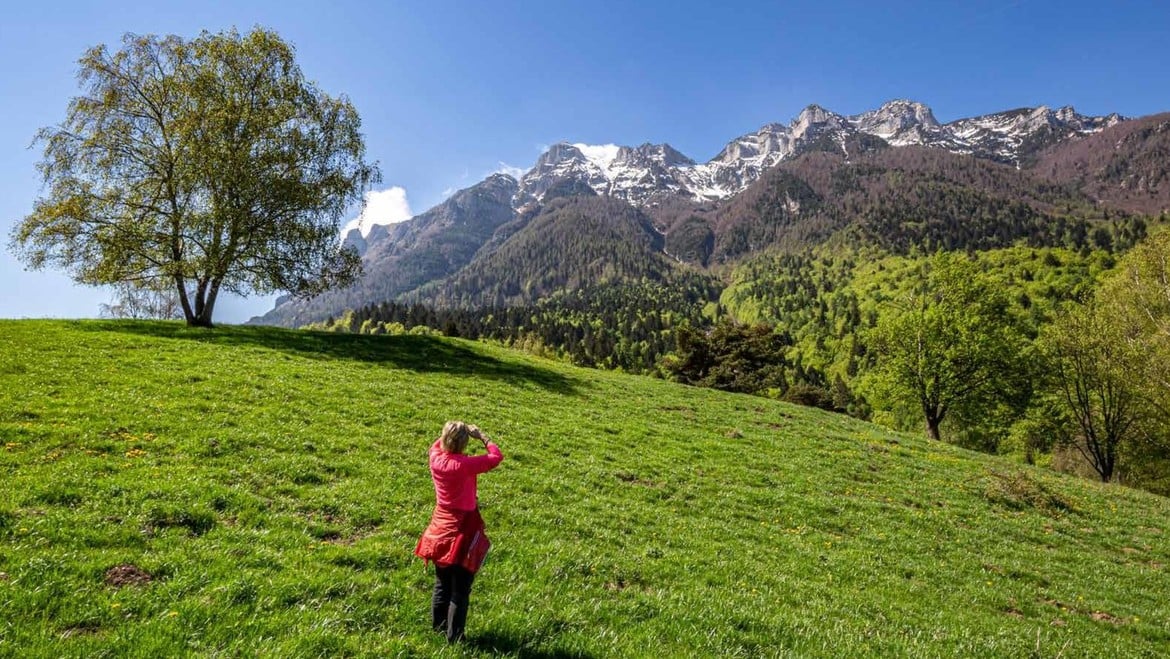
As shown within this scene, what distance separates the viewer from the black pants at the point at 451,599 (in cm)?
770

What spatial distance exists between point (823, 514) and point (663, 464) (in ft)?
22.5

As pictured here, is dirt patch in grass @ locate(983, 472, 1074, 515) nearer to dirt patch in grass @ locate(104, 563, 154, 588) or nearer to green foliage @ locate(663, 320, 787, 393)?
dirt patch in grass @ locate(104, 563, 154, 588)

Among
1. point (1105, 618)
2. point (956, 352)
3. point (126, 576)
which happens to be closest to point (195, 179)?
point (126, 576)

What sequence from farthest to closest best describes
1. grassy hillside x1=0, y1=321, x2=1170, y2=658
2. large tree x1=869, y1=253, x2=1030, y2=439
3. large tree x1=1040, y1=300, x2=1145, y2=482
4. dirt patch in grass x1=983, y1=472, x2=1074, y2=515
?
large tree x1=869, y1=253, x2=1030, y2=439
large tree x1=1040, y1=300, x2=1145, y2=482
dirt patch in grass x1=983, y1=472, x2=1074, y2=515
grassy hillside x1=0, y1=321, x2=1170, y2=658

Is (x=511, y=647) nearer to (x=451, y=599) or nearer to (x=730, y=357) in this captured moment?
(x=451, y=599)

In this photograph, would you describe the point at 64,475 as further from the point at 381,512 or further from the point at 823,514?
the point at 823,514

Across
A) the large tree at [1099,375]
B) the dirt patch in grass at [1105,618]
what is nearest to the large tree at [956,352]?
the large tree at [1099,375]

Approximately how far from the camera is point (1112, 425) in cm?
→ 4591

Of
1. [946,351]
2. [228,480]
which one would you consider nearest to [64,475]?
[228,480]

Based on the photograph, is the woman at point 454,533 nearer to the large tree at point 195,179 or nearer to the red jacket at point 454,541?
the red jacket at point 454,541

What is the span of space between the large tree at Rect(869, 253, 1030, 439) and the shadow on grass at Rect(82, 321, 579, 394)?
3788 cm

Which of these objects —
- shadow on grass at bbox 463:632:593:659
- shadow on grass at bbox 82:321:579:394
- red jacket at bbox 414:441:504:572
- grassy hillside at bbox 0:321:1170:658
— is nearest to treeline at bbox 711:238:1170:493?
grassy hillside at bbox 0:321:1170:658

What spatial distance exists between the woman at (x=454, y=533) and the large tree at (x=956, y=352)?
59.0 meters

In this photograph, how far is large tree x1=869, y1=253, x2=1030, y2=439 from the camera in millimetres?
51344
